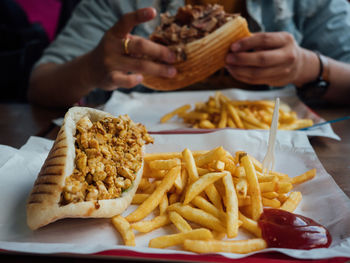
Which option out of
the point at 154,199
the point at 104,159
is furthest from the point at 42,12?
the point at 154,199

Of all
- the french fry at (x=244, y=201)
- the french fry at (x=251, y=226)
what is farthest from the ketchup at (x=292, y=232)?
the french fry at (x=244, y=201)

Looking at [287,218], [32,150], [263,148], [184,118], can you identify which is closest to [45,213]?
[32,150]

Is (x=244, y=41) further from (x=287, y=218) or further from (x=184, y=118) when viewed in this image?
(x=287, y=218)

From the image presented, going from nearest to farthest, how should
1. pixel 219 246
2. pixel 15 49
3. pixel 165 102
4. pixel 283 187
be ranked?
pixel 219 246, pixel 283 187, pixel 165 102, pixel 15 49

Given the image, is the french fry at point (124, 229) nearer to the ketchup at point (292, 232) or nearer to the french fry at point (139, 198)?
the french fry at point (139, 198)

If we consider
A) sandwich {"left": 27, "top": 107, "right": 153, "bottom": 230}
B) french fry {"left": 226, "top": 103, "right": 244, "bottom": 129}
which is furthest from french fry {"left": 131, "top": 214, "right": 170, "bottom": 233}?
french fry {"left": 226, "top": 103, "right": 244, "bottom": 129}

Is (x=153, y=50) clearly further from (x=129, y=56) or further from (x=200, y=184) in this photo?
(x=200, y=184)
